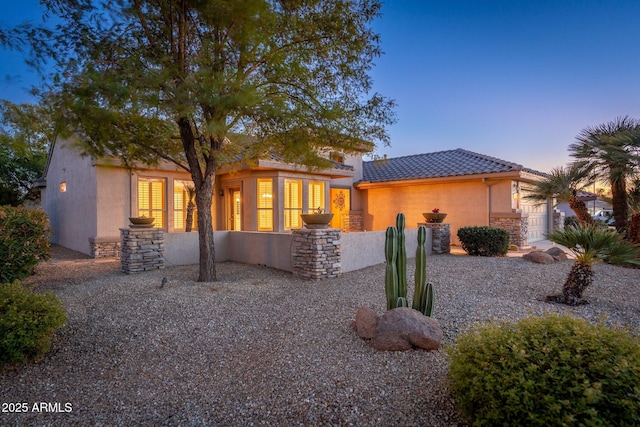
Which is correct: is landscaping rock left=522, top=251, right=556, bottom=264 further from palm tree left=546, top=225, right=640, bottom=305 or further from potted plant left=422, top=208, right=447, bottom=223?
palm tree left=546, top=225, right=640, bottom=305

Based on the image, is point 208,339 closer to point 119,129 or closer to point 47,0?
point 119,129

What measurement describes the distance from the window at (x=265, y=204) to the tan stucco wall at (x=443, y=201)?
6.44 m

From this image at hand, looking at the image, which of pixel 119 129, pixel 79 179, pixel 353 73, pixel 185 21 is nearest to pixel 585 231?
pixel 353 73

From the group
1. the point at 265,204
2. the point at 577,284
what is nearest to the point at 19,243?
the point at 265,204

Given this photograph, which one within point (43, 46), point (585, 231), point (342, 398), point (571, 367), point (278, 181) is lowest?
point (342, 398)

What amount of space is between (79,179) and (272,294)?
34.2ft

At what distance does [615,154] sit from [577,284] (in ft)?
15.7

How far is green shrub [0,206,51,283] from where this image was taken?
7109 millimetres

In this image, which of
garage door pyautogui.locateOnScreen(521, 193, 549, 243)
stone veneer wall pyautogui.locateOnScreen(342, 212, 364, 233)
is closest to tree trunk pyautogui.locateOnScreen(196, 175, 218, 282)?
stone veneer wall pyautogui.locateOnScreen(342, 212, 364, 233)

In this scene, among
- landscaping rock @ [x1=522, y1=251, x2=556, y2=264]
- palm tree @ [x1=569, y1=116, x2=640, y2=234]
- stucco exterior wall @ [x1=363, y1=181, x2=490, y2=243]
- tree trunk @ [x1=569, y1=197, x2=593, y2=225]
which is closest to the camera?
palm tree @ [x1=569, y1=116, x2=640, y2=234]

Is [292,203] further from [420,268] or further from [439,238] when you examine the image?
[420,268]

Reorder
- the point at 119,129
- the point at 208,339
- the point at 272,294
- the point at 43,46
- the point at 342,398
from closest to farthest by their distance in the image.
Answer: the point at 342,398 < the point at 208,339 < the point at 43,46 < the point at 272,294 < the point at 119,129

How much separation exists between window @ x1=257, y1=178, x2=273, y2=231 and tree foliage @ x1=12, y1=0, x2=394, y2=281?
4768 millimetres

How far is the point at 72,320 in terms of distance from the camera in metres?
5.07
